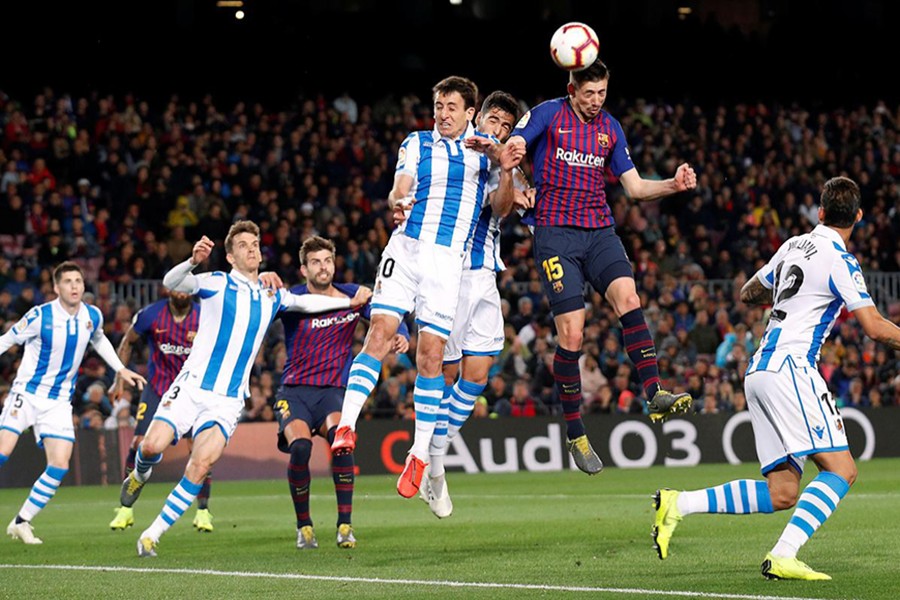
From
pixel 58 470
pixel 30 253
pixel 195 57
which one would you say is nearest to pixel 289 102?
pixel 195 57

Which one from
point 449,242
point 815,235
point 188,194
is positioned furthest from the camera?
point 188,194

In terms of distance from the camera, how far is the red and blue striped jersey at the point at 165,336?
1445 centimetres

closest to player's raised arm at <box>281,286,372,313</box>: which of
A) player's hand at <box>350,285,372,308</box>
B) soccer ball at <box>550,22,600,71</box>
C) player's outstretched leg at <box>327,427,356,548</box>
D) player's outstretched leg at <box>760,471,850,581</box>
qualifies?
player's hand at <box>350,285,372,308</box>

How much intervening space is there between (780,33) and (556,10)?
5.44m

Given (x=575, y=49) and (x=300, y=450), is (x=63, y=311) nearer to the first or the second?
(x=300, y=450)

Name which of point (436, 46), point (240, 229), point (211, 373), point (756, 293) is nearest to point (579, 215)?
point (756, 293)

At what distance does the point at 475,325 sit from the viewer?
11141mm

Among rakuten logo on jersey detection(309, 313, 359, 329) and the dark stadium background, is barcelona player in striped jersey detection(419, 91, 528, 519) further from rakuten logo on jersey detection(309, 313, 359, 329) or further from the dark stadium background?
the dark stadium background

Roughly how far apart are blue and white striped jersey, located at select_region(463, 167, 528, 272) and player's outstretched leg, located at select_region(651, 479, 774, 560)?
2.79 m

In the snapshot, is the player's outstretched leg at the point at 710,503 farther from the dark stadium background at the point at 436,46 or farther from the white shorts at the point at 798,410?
the dark stadium background at the point at 436,46

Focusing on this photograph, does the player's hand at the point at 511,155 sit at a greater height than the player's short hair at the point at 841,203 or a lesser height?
greater

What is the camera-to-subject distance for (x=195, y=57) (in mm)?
30281

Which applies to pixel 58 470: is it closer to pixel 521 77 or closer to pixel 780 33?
pixel 521 77

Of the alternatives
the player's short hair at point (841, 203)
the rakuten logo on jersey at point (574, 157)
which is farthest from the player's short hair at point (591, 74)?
the player's short hair at point (841, 203)
